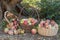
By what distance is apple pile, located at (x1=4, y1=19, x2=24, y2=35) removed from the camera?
185 centimetres

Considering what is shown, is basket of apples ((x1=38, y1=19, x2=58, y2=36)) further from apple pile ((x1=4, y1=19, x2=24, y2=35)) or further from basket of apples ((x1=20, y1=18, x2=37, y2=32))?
apple pile ((x1=4, y1=19, x2=24, y2=35))

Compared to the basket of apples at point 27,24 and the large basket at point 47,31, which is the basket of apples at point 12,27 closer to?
the basket of apples at point 27,24

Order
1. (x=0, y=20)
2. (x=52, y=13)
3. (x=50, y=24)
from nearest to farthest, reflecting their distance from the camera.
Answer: (x=50, y=24)
(x=52, y=13)
(x=0, y=20)

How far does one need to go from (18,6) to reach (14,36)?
29.1 inches

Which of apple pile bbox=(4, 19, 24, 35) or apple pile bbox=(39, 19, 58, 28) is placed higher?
apple pile bbox=(39, 19, 58, 28)

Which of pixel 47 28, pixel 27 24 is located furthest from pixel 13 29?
pixel 47 28

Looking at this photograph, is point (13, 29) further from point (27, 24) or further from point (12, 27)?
point (27, 24)

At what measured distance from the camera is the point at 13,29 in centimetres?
186

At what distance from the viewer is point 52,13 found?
1921 millimetres

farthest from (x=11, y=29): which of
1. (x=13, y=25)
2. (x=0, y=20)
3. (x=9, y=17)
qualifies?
(x=0, y=20)

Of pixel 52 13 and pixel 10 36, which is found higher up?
pixel 52 13

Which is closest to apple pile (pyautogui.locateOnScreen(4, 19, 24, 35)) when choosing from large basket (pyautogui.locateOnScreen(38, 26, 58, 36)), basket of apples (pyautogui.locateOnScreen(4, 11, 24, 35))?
basket of apples (pyautogui.locateOnScreen(4, 11, 24, 35))

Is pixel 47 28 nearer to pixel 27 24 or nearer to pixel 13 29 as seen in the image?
pixel 27 24

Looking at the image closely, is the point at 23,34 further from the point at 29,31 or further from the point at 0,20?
the point at 0,20
